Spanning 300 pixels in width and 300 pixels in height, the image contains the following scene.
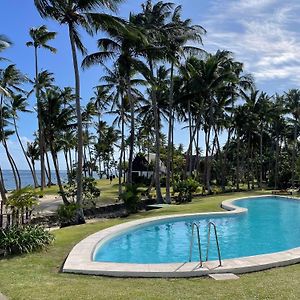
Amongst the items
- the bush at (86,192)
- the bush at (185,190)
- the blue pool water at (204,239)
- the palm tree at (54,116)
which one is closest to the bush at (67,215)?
the blue pool water at (204,239)

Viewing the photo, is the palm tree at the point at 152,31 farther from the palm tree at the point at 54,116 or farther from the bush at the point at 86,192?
the palm tree at the point at 54,116

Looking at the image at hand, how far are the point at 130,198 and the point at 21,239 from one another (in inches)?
434

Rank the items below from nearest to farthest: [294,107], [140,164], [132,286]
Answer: [132,286]
[294,107]
[140,164]

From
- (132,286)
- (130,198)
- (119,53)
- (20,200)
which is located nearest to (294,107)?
(119,53)

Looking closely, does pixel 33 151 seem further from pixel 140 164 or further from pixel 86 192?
pixel 86 192

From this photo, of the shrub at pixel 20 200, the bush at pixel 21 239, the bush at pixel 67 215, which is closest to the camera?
the bush at pixel 21 239

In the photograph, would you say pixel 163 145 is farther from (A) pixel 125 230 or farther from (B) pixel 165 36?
(A) pixel 125 230

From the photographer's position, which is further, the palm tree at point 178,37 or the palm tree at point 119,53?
the palm tree at point 178,37

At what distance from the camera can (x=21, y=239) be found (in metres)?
9.91

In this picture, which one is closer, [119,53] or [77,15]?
[77,15]

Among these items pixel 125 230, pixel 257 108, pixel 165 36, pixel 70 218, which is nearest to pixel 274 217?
pixel 125 230

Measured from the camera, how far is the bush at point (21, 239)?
9.67 m

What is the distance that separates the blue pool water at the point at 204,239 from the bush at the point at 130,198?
435cm

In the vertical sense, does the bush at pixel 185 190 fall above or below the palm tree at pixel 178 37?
below
